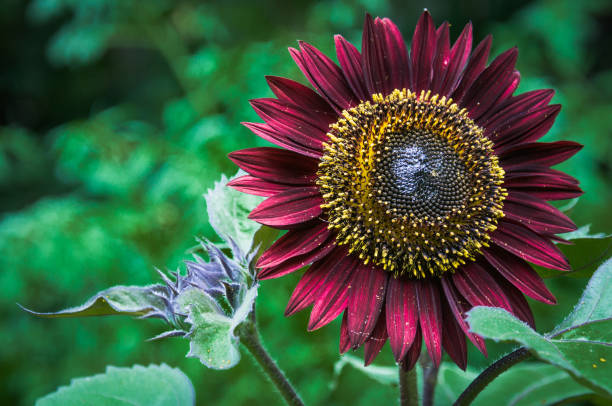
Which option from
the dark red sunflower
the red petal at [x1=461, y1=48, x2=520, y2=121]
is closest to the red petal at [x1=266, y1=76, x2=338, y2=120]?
the dark red sunflower

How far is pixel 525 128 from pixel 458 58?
0.14m

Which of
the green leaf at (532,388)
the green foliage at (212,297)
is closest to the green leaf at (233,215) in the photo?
the green foliage at (212,297)

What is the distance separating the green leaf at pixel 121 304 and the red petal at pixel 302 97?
1.01 feet

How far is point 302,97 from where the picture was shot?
783 mm

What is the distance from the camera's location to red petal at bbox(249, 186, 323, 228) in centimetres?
71

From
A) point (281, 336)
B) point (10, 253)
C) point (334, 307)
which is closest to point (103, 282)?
point (10, 253)

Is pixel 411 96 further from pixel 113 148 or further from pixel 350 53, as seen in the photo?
pixel 113 148

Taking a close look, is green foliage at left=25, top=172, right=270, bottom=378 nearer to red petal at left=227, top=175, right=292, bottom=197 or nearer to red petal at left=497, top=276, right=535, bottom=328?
red petal at left=227, top=175, right=292, bottom=197

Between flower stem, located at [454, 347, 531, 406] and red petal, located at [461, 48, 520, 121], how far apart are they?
0.34 metres

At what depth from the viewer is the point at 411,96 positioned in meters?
0.83

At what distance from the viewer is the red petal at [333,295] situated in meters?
0.71

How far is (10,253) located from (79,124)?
1.97 feet

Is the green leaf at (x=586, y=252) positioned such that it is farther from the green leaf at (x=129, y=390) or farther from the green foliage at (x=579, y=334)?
the green leaf at (x=129, y=390)

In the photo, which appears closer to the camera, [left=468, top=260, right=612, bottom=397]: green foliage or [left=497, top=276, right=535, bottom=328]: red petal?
[left=468, top=260, right=612, bottom=397]: green foliage
